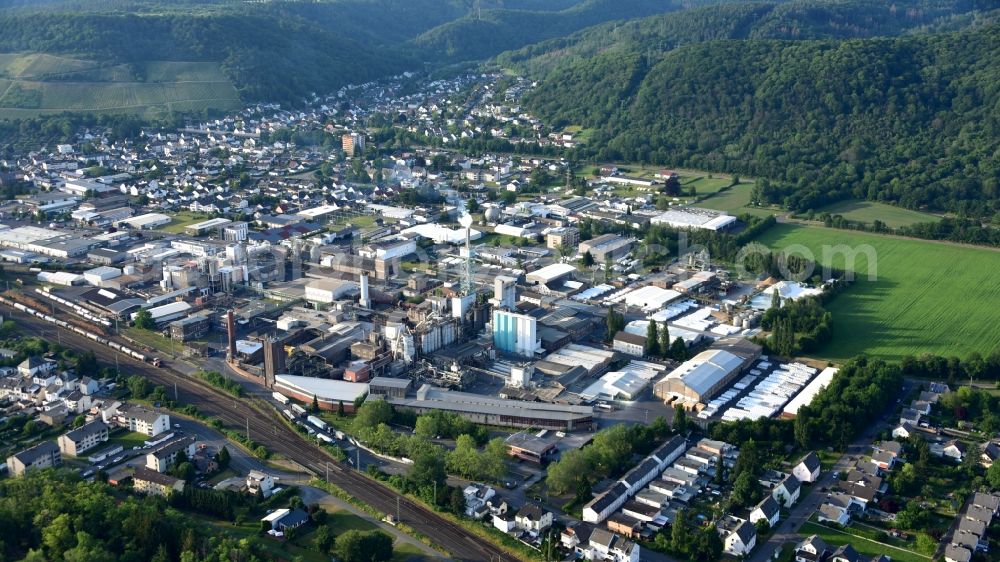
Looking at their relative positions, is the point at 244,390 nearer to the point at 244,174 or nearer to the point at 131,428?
the point at 131,428

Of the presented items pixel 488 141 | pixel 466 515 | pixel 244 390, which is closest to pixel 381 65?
pixel 488 141


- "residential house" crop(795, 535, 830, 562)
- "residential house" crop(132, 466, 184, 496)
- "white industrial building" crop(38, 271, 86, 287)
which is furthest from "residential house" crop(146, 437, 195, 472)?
"white industrial building" crop(38, 271, 86, 287)

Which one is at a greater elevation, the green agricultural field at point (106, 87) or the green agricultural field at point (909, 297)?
the green agricultural field at point (106, 87)

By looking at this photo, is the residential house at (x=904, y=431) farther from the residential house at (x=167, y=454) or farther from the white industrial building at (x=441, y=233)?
the white industrial building at (x=441, y=233)

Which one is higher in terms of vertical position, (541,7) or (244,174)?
(541,7)

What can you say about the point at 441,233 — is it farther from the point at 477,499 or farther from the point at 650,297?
the point at 477,499

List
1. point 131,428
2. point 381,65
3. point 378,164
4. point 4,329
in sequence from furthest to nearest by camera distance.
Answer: point 381,65, point 378,164, point 4,329, point 131,428

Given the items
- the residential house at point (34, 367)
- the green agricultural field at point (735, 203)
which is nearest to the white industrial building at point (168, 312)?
the residential house at point (34, 367)
